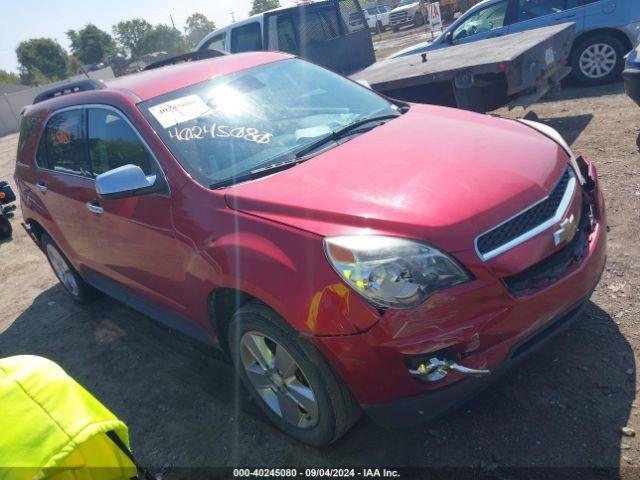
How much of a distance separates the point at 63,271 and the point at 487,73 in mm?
4658

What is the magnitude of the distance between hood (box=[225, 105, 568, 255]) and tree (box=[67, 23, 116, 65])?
9286 centimetres

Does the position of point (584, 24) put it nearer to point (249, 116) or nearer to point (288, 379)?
point (249, 116)

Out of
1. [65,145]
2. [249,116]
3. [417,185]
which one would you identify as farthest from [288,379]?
[65,145]

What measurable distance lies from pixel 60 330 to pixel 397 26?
101 ft

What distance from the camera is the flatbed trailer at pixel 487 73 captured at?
5.27 meters

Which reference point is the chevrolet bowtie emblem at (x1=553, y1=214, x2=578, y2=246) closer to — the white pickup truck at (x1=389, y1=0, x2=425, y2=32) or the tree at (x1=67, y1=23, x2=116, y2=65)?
the white pickup truck at (x1=389, y1=0, x2=425, y2=32)

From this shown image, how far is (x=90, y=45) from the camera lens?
8381 centimetres

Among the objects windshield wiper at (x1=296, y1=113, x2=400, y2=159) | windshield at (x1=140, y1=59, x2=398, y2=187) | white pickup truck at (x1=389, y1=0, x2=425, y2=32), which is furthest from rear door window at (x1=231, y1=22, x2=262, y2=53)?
→ white pickup truck at (x1=389, y1=0, x2=425, y2=32)

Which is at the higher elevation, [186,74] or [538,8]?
[186,74]

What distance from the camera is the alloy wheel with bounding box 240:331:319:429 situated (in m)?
2.44

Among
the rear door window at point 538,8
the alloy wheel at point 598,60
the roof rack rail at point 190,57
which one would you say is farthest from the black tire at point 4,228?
the alloy wheel at point 598,60

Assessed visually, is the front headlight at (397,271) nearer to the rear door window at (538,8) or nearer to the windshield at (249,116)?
the windshield at (249,116)

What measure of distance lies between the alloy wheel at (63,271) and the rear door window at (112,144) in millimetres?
1658

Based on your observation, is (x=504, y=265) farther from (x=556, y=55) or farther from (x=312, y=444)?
(x=556, y=55)
